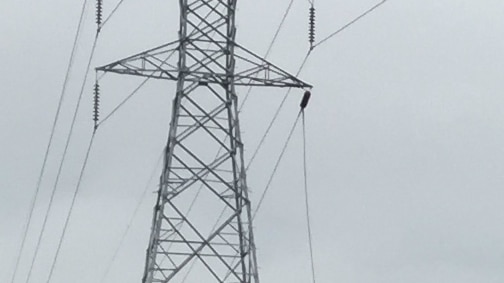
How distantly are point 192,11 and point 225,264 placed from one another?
267 inches

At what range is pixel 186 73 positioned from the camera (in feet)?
138

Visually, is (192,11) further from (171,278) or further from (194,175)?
(171,278)

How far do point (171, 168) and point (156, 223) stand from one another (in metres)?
1.46

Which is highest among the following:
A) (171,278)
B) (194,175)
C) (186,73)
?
(186,73)

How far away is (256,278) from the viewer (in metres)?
41.2

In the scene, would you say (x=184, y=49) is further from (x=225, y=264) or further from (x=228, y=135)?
(x=225, y=264)

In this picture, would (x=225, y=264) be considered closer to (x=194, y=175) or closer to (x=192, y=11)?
(x=194, y=175)

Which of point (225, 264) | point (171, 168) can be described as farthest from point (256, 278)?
point (171, 168)

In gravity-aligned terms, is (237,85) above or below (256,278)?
above

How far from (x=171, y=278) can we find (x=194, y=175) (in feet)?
8.86

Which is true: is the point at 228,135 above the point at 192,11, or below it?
below

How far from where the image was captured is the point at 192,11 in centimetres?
4275

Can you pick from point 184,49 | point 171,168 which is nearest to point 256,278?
point 171,168

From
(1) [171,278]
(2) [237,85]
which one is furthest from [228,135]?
(1) [171,278]
